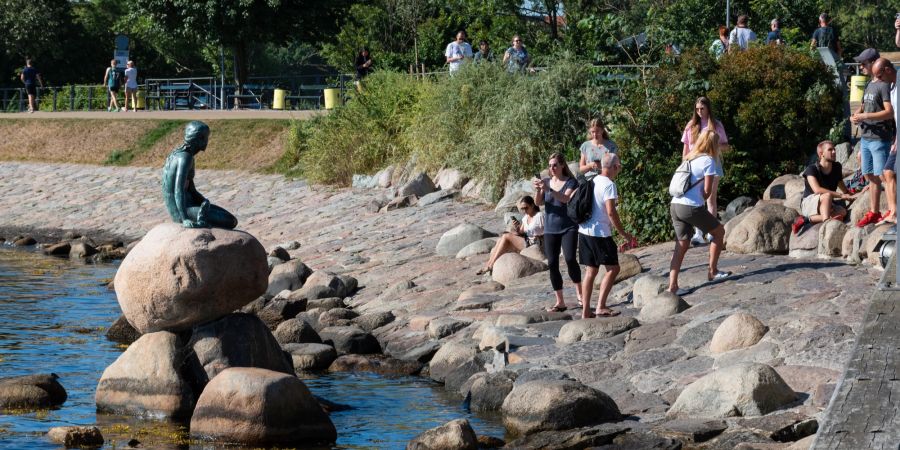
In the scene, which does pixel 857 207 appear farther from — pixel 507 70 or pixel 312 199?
pixel 312 199

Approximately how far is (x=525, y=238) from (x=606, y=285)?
3.75 meters

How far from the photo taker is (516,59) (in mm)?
23047

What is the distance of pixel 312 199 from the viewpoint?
24.6m

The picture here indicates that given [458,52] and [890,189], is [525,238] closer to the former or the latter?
[890,189]

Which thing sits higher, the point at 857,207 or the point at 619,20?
the point at 619,20

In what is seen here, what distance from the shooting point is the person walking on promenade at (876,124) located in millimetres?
14062

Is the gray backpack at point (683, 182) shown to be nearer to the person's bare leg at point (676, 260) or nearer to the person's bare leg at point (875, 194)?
the person's bare leg at point (676, 260)

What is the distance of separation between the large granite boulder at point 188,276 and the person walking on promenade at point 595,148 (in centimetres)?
490

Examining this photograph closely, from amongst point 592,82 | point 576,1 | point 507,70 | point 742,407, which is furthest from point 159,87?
point 742,407

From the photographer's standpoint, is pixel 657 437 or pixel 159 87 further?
pixel 159 87

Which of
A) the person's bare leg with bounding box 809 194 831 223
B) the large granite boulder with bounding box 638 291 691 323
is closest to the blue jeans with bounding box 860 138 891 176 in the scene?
the person's bare leg with bounding box 809 194 831 223

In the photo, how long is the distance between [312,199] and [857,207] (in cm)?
1253

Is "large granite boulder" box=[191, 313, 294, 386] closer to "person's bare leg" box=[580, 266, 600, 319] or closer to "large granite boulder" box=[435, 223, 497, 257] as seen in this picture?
Result: "person's bare leg" box=[580, 266, 600, 319]

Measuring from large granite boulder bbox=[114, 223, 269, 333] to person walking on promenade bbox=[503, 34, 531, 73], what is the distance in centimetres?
1149
